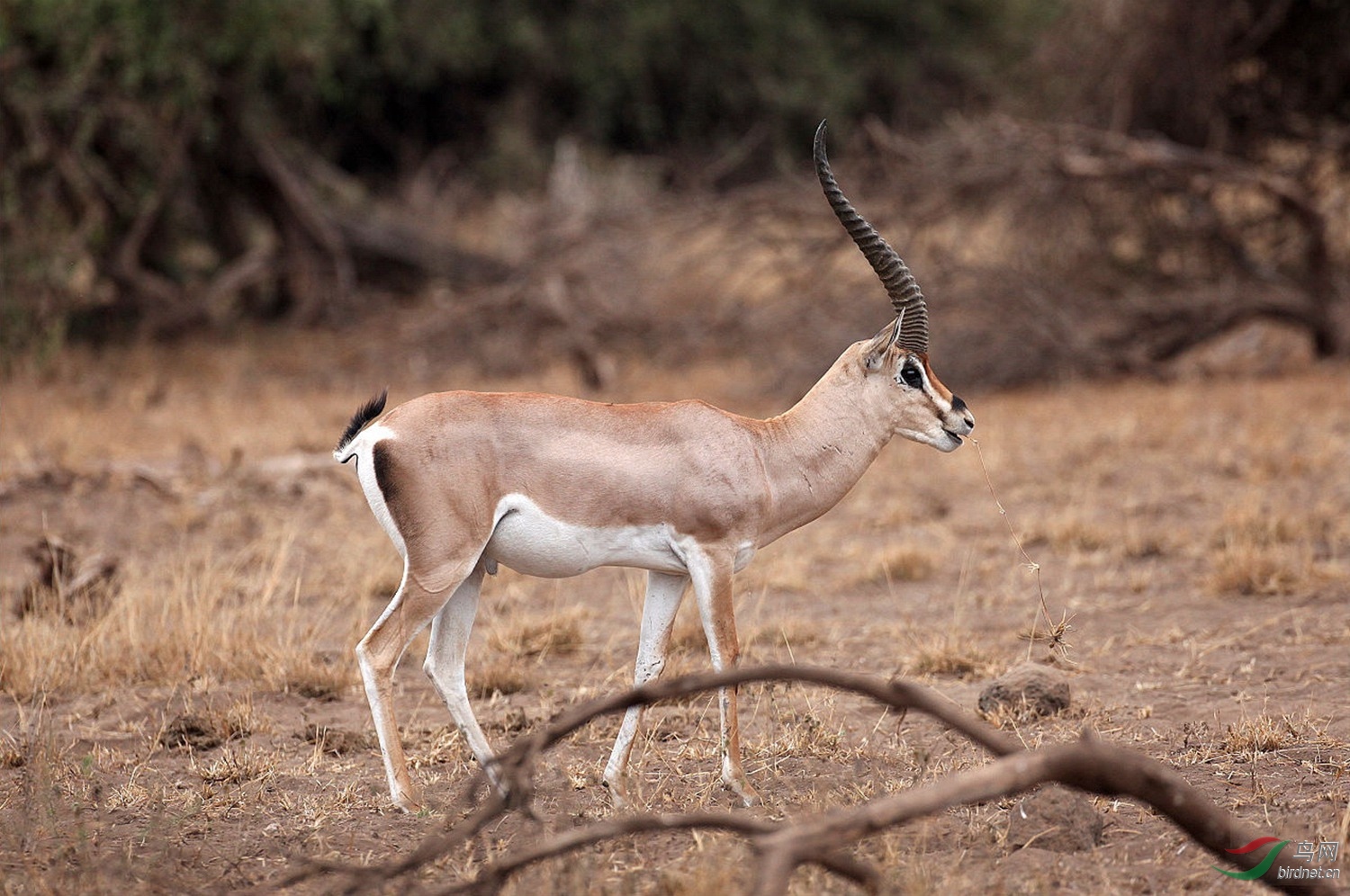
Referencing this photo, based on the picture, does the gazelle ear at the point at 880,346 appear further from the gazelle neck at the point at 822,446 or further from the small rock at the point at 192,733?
the small rock at the point at 192,733

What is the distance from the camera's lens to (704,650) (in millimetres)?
6473

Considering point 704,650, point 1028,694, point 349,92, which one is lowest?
point 704,650

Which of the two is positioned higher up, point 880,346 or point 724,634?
point 880,346

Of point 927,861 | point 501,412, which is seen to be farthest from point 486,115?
point 927,861

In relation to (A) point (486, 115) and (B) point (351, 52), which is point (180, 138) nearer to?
(B) point (351, 52)

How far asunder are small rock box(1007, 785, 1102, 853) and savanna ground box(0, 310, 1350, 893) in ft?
0.18

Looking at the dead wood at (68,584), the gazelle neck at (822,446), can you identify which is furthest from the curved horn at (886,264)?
the dead wood at (68,584)

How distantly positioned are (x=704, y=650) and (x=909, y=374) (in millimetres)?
2030

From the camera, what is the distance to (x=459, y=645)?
4.72 m

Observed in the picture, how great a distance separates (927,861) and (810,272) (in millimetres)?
8955

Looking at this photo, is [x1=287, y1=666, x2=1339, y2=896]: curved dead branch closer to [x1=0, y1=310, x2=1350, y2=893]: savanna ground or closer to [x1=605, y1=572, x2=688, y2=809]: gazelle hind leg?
[x1=0, y1=310, x2=1350, y2=893]: savanna ground

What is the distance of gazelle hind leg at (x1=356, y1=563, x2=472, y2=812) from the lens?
4.38 m

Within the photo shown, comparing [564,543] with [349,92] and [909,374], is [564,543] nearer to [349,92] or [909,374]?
[909,374]

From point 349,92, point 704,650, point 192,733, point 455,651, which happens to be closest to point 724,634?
point 455,651
